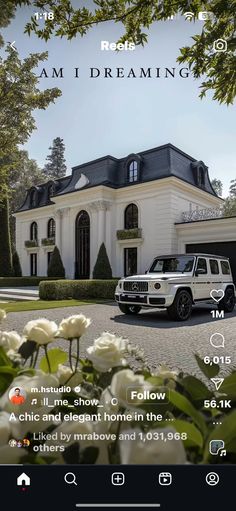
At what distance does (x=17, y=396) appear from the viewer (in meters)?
0.72

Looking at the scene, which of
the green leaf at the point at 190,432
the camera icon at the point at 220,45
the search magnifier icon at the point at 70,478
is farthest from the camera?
the camera icon at the point at 220,45

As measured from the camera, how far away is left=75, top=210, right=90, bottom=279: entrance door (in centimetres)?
226

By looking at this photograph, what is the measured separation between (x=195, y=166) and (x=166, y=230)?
733 mm

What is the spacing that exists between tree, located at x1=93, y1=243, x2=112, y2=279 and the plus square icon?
4.68 feet

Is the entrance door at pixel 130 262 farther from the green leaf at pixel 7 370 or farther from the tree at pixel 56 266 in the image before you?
the green leaf at pixel 7 370

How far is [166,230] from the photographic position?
234 centimetres

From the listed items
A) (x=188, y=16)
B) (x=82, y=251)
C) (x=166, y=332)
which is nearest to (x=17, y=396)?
(x=166, y=332)

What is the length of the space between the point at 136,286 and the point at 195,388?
1.23 m

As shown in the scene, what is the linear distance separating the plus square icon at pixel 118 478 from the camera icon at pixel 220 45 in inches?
62.8

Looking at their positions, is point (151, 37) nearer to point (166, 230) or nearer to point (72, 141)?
point (72, 141)

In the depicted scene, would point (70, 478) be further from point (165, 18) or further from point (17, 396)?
point (165, 18)

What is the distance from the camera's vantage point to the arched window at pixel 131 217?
2.26 metres

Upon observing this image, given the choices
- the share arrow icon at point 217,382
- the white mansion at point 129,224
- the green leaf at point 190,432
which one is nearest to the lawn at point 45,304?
the white mansion at point 129,224

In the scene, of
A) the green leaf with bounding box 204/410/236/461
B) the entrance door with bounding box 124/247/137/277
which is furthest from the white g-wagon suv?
the green leaf with bounding box 204/410/236/461
